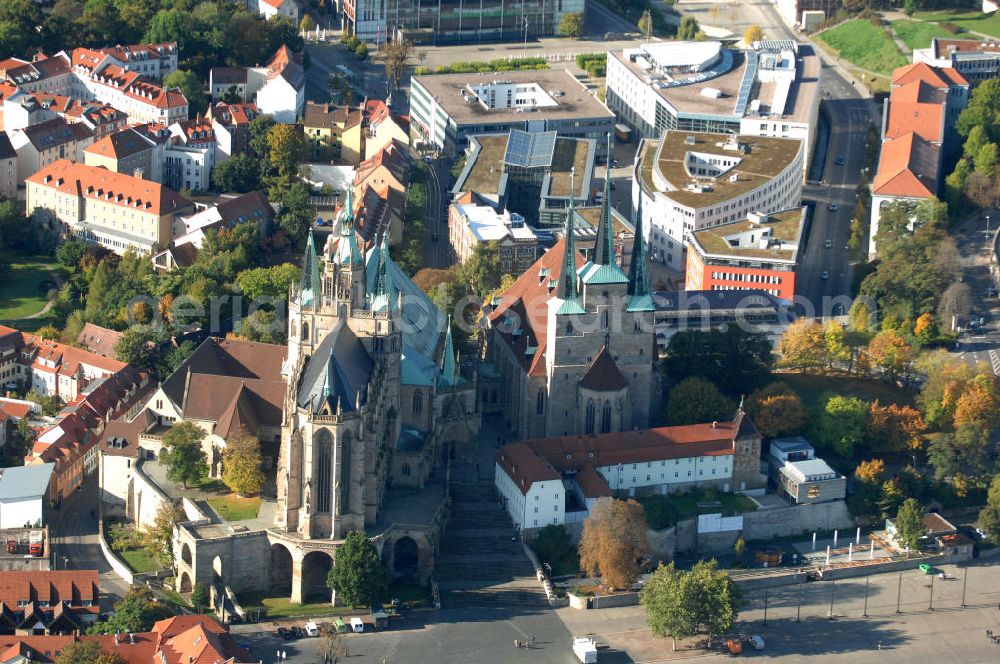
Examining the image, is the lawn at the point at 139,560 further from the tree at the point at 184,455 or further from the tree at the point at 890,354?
the tree at the point at 890,354

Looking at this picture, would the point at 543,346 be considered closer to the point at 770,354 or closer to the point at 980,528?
the point at 770,354

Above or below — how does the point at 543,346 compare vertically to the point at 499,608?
above

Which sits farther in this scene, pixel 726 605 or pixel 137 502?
pixel 137 502

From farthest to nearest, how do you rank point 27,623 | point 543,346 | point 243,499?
point 543,346
point 243,499
point 27,623

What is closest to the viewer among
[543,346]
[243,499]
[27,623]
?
[27,623]

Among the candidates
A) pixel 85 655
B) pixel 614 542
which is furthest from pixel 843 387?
pixel 85 655

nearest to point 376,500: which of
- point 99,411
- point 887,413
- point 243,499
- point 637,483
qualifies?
point 243,499

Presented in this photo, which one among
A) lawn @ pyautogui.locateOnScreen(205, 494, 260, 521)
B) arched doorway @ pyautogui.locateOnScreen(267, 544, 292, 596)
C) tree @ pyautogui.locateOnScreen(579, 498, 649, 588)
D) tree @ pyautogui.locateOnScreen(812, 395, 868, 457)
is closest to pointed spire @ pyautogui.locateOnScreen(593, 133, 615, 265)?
tree @ pyautogui.locateOnScreen(579, 498, 649, 588)
